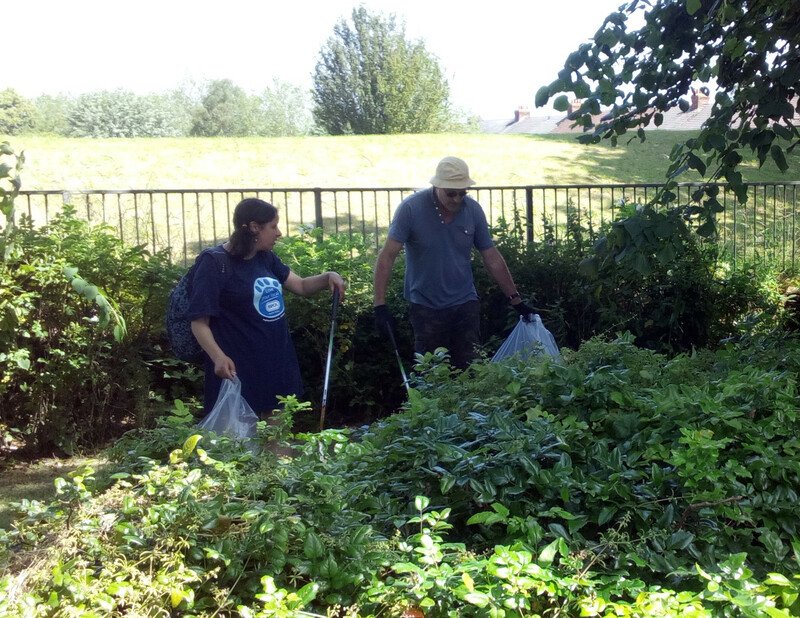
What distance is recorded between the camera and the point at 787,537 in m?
2.53

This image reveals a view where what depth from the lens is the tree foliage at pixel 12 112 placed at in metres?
39.8

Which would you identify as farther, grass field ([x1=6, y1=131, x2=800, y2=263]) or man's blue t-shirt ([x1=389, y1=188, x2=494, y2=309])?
grass field ([x1=6, y1=131, x2=800, y2=263])

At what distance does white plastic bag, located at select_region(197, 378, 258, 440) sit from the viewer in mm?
3838

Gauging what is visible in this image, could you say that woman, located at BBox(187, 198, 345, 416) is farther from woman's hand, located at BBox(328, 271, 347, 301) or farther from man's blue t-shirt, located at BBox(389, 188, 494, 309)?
man's blue t-shirt, located at BBox(389, 188, 494, 309)

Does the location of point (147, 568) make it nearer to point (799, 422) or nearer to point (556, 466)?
point (556, 466)

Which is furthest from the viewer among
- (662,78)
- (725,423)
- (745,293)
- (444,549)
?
(745,293)

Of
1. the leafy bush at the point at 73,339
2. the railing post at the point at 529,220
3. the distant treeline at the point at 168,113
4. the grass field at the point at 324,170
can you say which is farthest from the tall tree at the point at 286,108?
the leafy bush at the point at 73,339

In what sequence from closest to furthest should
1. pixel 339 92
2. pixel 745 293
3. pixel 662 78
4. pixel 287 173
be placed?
pixel 662 78, pixel 745 293, pixel 287 173, pixel 339 92

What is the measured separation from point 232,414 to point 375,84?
131ft

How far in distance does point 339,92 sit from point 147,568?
4178 centimetres

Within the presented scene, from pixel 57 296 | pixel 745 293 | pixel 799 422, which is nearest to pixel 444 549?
pixel 799 422

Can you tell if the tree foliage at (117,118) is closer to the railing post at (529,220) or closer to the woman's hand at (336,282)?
the railing post at (529,220)

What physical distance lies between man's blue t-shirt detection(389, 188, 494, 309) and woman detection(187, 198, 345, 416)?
1.16 meters

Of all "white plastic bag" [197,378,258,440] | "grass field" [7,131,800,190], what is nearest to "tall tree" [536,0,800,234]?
"white plastic bag" [197,378,258,440]
